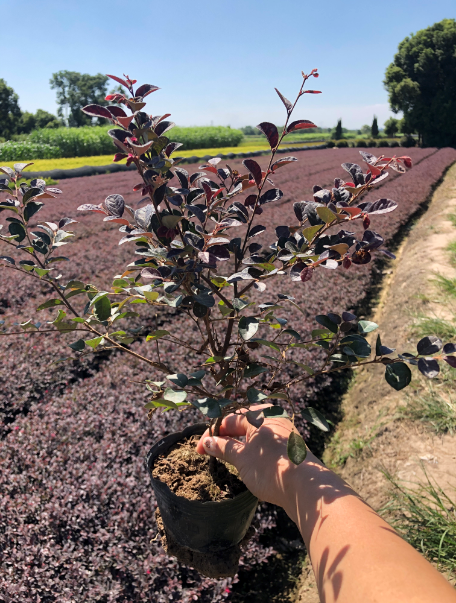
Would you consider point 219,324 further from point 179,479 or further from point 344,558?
point 344,558

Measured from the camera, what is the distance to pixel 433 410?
8.86ft

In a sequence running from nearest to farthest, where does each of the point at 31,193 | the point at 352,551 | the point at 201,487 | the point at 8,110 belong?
the point at 352,551
the point at 31,193
the point at 201,487
the point at 8,110

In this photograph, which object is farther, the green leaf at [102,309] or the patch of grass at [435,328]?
the patch of grass at [435,328]

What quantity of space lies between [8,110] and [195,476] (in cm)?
6014

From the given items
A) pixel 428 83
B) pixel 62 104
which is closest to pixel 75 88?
pixel 62 104

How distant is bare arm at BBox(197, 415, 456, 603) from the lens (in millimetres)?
725

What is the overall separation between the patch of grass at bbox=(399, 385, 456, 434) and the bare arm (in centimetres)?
186

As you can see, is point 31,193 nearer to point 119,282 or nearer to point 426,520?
point 119,282

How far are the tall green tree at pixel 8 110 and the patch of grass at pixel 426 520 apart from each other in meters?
55.5

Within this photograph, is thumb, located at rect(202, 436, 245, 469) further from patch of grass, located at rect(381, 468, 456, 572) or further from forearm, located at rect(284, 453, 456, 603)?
patch of grass, located at rect(381, 468, 456, 572)

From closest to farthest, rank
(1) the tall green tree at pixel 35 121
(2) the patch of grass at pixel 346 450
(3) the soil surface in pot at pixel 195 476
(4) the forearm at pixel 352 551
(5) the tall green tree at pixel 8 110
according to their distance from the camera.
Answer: (4) the forearm at pixel 352 551 → (3) the soil surface in pot at pixel 195 476 → (2) the patch of grass at pixel 346 450 → (5) the tall green tree at pixel 8 110 → (1) the tall green tree at pixel 35 121

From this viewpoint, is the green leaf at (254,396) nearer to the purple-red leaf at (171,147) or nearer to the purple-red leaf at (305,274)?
the purple-red leaf at (305,274)

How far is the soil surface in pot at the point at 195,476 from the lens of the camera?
132 cm

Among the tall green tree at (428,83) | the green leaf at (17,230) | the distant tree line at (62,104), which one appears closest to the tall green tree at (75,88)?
the distant tree line at (62,104)
